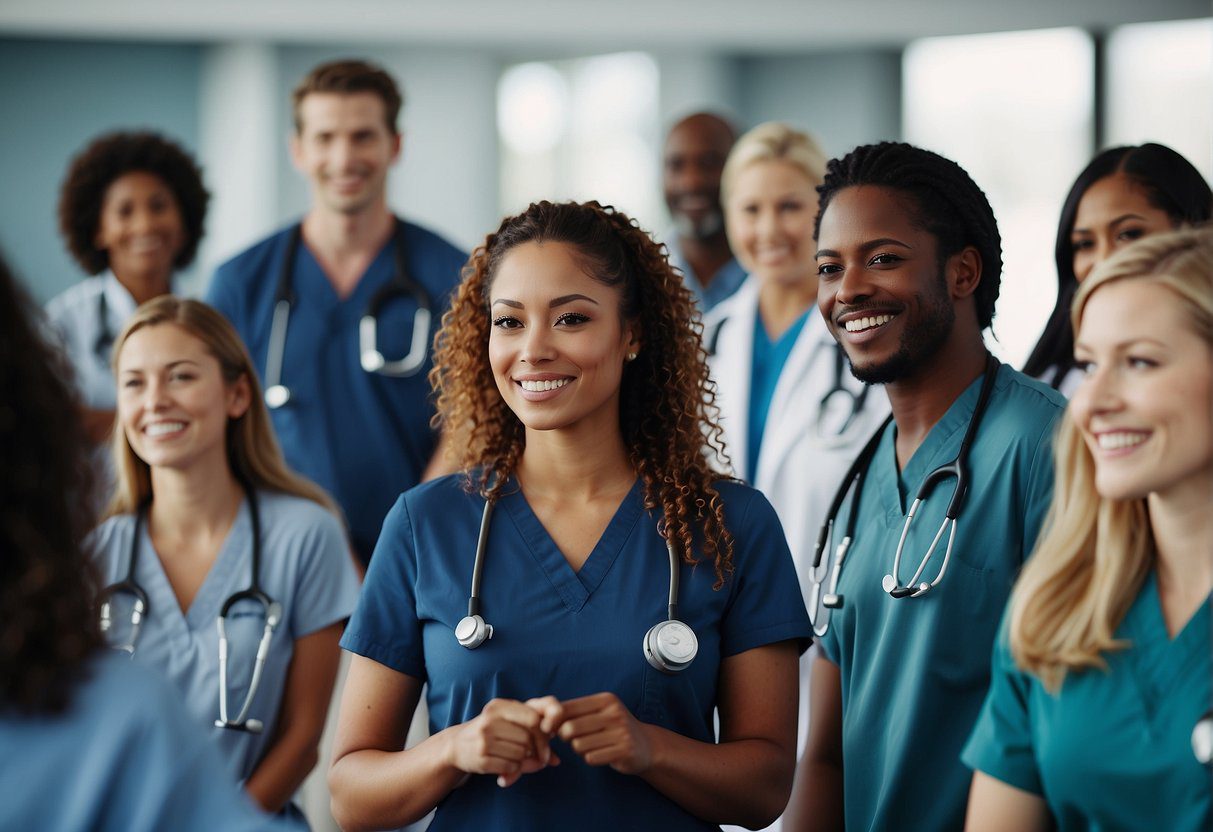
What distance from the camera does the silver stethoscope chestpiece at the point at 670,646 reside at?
1495 mm

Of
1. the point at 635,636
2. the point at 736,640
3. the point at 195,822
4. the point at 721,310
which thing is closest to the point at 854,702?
the point at 736,640

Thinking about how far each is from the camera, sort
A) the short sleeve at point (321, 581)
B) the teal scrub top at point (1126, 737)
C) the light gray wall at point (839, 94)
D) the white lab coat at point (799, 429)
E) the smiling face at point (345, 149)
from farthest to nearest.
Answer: the light gray wall at point (839, 94), the smiling face at point (345, 149), the white lab coat at point (799, 429), the short sleeve at point (321, 581), the teal scrub top at point (1126, 737)

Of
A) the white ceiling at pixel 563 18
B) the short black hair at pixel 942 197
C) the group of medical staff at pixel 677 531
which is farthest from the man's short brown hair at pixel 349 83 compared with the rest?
the white ceiling at pixel 563 18

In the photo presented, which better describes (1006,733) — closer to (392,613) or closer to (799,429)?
(392,613)

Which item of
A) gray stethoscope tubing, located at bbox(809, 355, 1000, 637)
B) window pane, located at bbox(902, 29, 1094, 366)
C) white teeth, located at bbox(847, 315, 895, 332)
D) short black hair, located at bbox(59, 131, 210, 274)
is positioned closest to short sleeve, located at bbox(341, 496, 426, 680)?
gray stethoscope tubing, located at bbox(809, 355, 1000, 637)

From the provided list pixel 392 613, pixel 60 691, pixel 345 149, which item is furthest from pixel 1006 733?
pixel 345 149

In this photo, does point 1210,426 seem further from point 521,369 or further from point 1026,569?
Result: point 521,369

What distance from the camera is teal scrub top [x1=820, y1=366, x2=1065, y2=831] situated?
1.55 meters

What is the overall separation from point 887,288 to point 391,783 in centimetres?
85

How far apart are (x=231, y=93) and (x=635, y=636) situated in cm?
500

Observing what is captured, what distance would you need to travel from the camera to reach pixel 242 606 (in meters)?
2.13

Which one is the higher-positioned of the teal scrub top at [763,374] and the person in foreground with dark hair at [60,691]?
the teal scrub top at [763,374]

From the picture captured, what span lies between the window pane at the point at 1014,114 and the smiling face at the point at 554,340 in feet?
15.2

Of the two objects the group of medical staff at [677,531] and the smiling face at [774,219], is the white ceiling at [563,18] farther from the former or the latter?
the group of medical staff at [677,531]
